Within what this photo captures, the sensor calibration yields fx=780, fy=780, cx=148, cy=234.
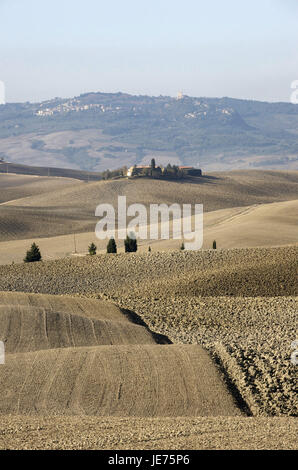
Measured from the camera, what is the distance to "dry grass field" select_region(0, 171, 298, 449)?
1658 centimetres

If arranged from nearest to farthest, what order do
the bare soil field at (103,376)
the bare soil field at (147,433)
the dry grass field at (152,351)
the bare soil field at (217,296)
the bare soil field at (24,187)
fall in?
the bare soil field at (147,433)
the dry grass field at (152,351)
the bare soil field at (103,376)
the bare soil field at (217,296)
the bare soil field at (24,187)

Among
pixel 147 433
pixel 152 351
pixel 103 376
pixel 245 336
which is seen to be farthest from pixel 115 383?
pixel 245 336

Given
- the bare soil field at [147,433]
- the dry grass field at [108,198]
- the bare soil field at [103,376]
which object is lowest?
the dry grass field at [108,198]

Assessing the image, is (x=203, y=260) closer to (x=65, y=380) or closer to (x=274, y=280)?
(x=274, y=280)

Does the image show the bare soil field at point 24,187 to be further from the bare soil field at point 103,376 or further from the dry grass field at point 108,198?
the bare soil field at point 103,376

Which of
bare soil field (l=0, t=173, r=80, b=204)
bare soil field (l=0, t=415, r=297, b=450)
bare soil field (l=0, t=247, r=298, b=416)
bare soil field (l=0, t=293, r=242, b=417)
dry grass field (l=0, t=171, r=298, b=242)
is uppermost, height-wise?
bare soil field (l=0, t=415, r=297, b=450)

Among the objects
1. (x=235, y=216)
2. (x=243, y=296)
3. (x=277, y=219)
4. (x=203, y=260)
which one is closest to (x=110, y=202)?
(x=235, y=216)

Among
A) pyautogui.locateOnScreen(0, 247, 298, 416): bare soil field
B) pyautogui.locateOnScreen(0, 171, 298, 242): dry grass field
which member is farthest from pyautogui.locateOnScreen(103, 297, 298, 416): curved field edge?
pyautogui.locateOnScreen(0, 171, 298, 242): dry grass field

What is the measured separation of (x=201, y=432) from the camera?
1612 cm

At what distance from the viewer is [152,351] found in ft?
82.6

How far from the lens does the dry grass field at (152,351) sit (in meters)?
16.6

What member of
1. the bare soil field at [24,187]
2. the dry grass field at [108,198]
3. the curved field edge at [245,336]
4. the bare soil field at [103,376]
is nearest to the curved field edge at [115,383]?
the bare soil field at [103,376]

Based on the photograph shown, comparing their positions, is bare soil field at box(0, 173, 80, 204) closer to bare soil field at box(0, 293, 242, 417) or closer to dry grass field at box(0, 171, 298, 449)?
dry grass field at box(0, 171, 298, 449)

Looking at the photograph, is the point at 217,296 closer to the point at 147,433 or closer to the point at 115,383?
the point at 115,383
